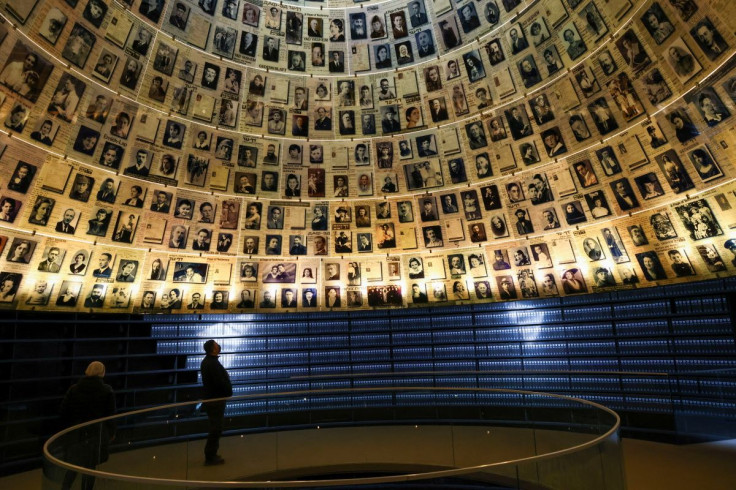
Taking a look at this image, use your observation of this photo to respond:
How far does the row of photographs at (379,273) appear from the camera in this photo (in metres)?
8.53

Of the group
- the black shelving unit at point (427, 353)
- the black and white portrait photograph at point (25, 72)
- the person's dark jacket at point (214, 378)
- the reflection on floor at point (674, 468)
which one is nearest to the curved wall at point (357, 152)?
the black and white portrait photograph at point (25, 72)

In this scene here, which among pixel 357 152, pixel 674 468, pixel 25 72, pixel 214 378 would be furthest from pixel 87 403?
pixel 357 152

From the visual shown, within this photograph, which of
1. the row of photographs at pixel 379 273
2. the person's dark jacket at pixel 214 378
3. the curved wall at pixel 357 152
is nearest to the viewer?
the person's dark jacket at pixel 214 378

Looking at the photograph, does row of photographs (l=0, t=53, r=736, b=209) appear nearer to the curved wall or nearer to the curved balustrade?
the curved wall

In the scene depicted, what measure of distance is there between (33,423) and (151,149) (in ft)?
17.2

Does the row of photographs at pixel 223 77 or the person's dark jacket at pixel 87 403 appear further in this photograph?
the row of photographs at pixel 223 77

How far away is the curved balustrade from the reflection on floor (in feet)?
4.83

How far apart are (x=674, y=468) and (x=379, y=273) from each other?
6.90 m

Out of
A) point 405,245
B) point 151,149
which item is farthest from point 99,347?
point 405,245

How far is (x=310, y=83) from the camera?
1166 cm

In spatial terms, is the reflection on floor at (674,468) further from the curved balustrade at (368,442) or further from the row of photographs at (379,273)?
the row of photographs at (379,273)

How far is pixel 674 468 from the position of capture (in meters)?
6.61

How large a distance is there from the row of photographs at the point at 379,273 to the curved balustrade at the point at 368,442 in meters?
3.68

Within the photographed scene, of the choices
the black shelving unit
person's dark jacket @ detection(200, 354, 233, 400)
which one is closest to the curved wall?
the black shelving unit
